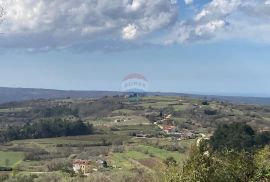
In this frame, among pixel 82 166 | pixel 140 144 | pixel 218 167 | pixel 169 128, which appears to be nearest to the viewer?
pixel 218 167

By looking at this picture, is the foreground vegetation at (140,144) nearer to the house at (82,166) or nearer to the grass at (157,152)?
the grass at (157,152)

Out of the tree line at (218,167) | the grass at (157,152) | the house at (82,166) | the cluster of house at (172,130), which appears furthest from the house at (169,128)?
the tree line at (218,167)

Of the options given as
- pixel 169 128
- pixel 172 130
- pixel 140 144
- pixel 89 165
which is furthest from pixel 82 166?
pixel 169 128

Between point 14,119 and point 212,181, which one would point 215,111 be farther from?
point 212,181

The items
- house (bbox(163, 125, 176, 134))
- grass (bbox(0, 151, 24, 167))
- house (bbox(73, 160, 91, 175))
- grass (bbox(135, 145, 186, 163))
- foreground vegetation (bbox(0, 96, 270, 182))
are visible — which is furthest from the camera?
house (bbox(163, 125, 176, 134))

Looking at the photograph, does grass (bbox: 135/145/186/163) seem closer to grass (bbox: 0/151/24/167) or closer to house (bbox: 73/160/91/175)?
house (bbox: 73/160/91/175)

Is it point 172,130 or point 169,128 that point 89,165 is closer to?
point 172,130

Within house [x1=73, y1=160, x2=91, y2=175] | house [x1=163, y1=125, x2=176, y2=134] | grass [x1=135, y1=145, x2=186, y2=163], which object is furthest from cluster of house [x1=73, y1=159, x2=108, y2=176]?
house [x1=163, y1=125, x2=176, y2=134]

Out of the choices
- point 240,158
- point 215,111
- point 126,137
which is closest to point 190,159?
point 240,158
